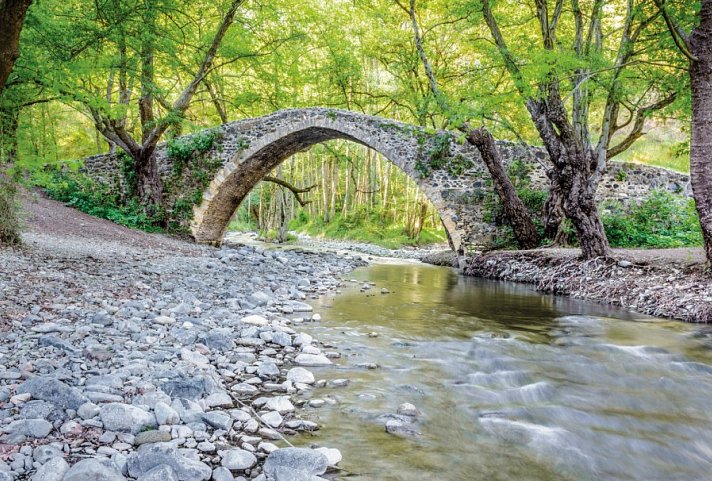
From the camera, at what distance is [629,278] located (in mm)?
6555

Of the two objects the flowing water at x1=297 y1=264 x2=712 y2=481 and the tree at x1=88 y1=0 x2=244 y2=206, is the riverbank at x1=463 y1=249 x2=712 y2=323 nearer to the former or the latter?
the flowing water at x1=297 y1=264 x2=712 y2=481

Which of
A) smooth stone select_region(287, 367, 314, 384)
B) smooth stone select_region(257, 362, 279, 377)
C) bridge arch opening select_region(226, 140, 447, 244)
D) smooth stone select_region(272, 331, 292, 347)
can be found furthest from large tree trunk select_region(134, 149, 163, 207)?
smooth stone select_region(287, 367, 314, 384)

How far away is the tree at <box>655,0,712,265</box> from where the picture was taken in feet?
17.4

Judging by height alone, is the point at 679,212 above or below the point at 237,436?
above

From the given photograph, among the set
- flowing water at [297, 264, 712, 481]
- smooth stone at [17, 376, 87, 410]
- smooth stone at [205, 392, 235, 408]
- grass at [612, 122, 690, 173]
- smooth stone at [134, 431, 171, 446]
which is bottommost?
flowing water at [297, 264, 712, 481]

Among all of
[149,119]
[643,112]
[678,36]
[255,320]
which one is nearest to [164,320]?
[255,320]

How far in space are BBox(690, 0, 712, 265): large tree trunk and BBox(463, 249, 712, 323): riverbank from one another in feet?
2.24

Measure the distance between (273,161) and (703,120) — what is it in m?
11.3

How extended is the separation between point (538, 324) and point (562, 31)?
28.0 feet

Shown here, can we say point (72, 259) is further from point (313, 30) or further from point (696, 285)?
point (313, 30)

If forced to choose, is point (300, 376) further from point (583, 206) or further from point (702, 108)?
point (583, 206)

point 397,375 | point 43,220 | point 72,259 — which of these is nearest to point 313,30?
point 43,220

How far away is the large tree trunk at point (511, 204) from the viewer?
10373mm

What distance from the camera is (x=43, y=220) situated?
9.28 m
